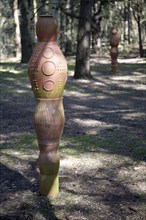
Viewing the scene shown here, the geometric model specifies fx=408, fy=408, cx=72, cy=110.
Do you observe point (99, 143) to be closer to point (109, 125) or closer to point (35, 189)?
point (109, 125)

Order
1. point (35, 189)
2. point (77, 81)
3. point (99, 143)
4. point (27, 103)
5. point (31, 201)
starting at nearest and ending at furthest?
1. point (31, 201)
2. point (35, 189)
3. point (99, 143)
4. point (27, 103)
5. point (77, 81)

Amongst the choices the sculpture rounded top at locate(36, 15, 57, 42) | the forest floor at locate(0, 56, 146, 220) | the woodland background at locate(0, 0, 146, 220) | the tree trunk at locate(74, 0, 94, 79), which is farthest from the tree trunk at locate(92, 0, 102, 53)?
the sculpture rounded top at locate(36, 15, 57, 42)

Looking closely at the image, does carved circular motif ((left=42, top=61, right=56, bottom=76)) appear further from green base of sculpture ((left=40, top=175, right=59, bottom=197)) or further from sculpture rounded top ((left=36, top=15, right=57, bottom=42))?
green base of sculpture ((left=40, top=175, right=59, bottom=197))

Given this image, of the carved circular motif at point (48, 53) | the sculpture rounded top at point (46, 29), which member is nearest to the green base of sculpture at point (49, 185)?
the carved circular motif at point (48, 53)

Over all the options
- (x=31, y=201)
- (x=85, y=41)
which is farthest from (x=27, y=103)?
(x=31, y=201)

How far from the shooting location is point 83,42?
14391 mm

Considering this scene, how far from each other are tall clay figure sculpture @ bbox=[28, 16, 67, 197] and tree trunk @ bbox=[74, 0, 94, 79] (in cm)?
1039

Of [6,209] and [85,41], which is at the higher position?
[85,41]

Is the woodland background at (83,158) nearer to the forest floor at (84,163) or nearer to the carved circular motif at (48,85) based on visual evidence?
the forest floor at (84,163)

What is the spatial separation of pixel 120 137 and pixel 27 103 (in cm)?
410

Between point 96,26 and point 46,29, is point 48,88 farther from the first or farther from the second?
point 96,26

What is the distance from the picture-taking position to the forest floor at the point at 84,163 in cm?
402

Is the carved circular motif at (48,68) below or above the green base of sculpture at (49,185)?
above

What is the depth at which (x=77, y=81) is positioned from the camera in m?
14.2
